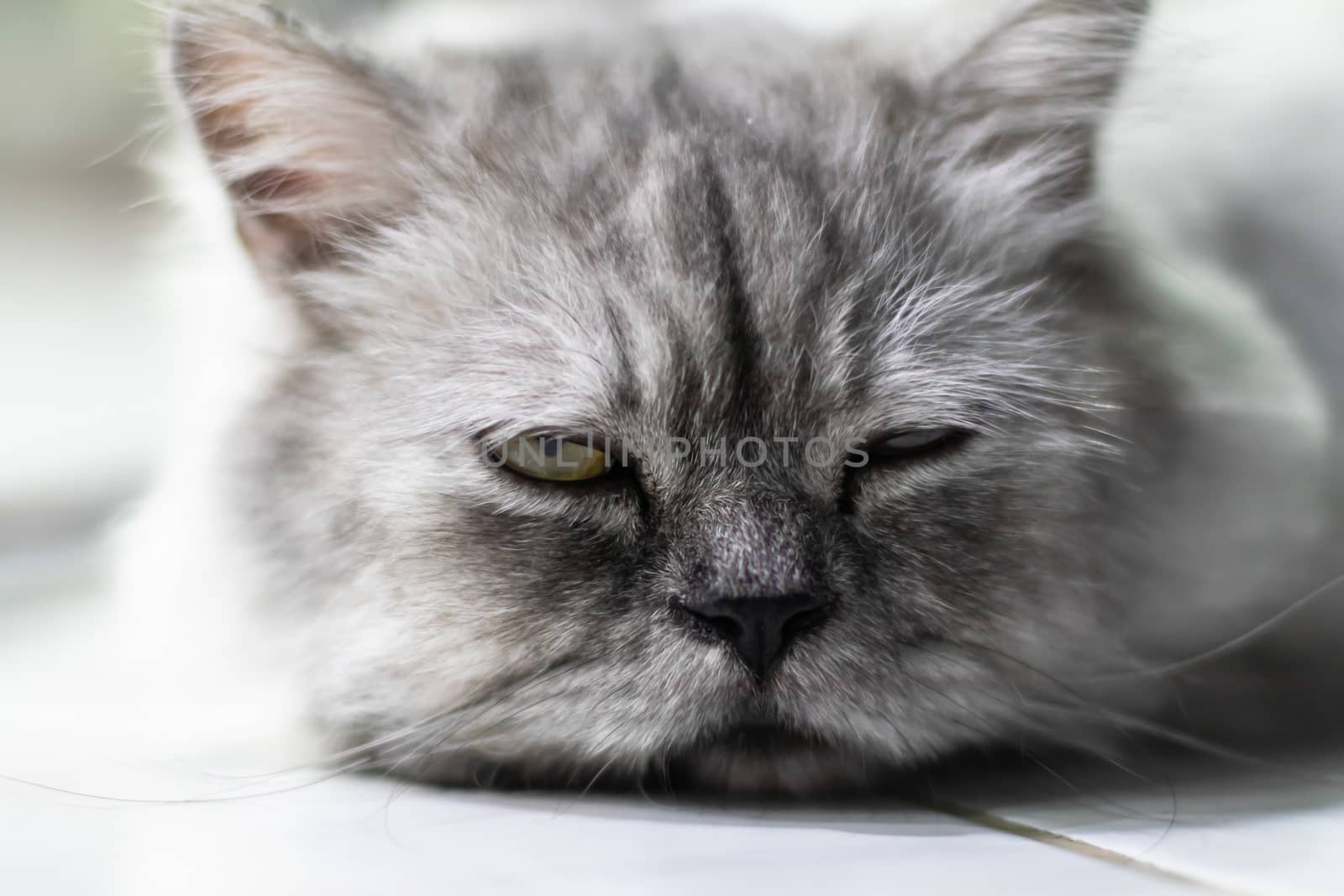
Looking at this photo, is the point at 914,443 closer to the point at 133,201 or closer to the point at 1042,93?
the point at 1042,93

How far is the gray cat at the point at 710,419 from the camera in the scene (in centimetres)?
92

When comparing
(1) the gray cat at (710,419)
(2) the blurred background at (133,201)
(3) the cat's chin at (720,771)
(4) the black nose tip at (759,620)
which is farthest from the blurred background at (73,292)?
(4) the black nose tip at (759,620)

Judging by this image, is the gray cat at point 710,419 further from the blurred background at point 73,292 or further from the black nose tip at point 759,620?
the blurred background at point 73,292

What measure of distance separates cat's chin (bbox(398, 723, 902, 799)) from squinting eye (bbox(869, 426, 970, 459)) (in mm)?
262

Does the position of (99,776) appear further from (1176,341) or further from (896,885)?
(1176,341)

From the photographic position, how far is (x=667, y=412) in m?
0.92

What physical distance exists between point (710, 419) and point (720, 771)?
0.31 m

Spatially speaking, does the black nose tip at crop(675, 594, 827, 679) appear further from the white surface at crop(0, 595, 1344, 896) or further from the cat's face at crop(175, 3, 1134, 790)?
the white surface at crop(0, 595, 1344, 896)

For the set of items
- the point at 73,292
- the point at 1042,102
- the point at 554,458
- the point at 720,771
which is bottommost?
the point at 720,771

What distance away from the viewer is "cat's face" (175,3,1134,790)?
913mm

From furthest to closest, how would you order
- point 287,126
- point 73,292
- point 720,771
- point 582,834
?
point 73,292, point 287,126, point 720,771, point 582,834

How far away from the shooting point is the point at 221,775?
3.41 feet

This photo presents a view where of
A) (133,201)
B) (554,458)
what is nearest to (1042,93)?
(554,458)

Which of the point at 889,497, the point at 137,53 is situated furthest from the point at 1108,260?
the point at 137,53
